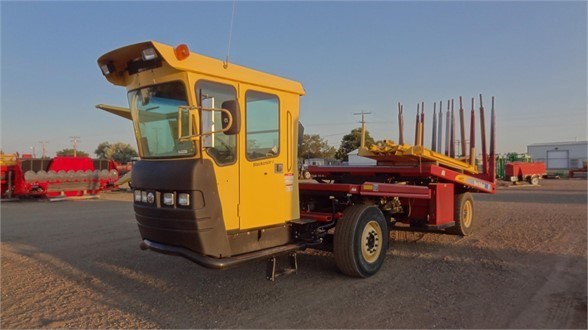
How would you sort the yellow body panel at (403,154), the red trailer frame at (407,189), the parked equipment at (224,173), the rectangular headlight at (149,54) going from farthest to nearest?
the yellow body panel at (403,154), the red trailer frame at (407,189), the parked equipment at (224,173), the rectangular headlight at (149,54)

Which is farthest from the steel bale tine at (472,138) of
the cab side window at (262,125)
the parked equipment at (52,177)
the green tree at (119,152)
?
the green tree at (119,152)

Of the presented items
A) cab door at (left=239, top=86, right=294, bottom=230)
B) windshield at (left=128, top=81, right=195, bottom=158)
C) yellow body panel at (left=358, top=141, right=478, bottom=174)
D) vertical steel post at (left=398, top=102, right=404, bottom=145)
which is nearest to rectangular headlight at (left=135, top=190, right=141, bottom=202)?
windshield at (left=128, top=81, right=195, bottom=158)

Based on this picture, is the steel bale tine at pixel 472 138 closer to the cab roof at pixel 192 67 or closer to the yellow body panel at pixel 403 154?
the yellow body panel at pixel 403 154

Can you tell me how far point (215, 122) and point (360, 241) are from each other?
2.65 m

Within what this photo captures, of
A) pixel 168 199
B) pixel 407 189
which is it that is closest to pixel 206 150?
pixel 168 199

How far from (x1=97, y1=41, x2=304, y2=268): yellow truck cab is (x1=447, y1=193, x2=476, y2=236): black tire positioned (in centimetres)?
467

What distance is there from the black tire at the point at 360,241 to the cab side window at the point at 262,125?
1.45 m

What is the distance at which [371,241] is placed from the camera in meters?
6.26

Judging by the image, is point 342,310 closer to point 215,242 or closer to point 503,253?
point 215,242

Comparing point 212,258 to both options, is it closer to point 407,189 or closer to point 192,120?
point 192,120

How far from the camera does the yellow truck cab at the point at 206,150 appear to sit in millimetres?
4480

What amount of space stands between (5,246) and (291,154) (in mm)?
6712

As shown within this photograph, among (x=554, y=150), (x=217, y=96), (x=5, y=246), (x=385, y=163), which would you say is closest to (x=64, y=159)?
(x=5, y=246)

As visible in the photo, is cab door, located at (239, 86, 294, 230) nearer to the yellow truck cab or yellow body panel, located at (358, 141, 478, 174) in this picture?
the yellow truck cab
